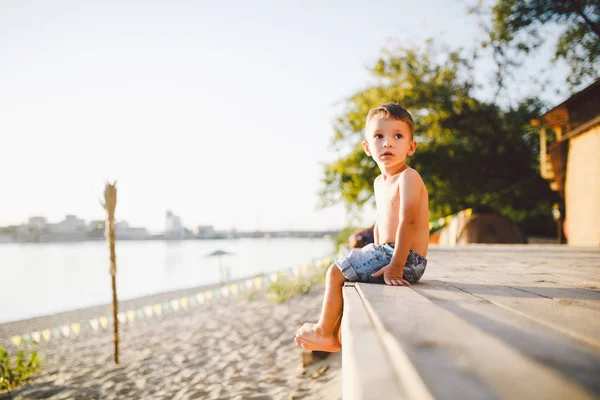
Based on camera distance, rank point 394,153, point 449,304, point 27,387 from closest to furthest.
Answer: point 449,304 → point 394,153 → point 27,387

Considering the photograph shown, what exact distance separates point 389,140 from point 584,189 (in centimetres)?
847

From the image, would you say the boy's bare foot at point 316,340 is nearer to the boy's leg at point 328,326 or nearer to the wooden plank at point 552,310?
the boy's leg at point 328,326

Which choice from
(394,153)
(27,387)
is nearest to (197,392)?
(27,387)

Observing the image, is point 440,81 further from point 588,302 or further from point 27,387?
point 27,387

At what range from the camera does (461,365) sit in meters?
Result: 0.77

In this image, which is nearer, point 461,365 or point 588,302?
point 461,365

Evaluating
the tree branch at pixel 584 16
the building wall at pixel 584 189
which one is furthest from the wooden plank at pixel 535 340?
the tree branch at pixel 584 16

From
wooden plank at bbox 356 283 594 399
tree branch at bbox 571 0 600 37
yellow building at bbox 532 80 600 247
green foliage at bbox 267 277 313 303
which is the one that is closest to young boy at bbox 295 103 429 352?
wooden plank at bbox 356 283 594 399

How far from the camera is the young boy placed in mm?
2258

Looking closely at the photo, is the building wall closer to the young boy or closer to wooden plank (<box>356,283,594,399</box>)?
the young boy

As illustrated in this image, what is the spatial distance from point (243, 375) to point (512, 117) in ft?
47.7

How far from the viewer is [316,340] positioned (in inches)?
89.5

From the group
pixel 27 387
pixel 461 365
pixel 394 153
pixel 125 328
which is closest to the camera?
pixel 461 365

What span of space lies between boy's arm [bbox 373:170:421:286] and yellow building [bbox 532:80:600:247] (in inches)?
309
